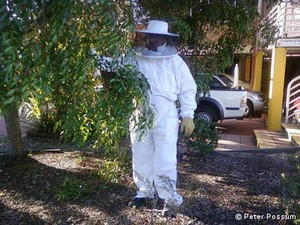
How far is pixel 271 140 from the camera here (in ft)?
23.8

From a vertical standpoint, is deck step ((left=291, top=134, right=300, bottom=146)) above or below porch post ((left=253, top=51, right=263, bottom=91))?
below

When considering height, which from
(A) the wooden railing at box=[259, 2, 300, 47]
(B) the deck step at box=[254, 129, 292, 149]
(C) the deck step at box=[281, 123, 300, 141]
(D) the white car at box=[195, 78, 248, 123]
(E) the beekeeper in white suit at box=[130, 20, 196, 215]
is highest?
(A) the wooden railing at box=[259, 2, 300, 47]

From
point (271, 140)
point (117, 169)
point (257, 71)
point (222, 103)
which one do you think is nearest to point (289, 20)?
point (222, 103)

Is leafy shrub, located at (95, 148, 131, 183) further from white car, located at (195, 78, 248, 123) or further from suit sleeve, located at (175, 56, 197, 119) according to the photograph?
white car, located at (195, 78, 248, 123)

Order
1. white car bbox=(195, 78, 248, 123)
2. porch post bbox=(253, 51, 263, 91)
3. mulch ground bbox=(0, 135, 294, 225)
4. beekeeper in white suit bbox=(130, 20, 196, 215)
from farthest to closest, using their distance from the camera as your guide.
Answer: porch post bbox=(253, 51, 263, 91)
white car bbox=(195, 78, 248, 123)
mulch ground bbox=(0, 135, 294, 225)
beekeeper in white suit bbox=(130, 20, 196, 215)

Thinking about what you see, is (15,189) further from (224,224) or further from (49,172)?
(224,224)

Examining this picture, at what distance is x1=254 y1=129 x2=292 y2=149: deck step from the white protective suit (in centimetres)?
403

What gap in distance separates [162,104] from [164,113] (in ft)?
0.27

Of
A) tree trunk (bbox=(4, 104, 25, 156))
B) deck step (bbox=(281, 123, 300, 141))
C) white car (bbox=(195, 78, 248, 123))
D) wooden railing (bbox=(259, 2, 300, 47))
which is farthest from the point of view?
white car (bbox=(195, 78, 248, 123))

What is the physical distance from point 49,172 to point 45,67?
2.77 m

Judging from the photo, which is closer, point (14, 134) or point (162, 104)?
point (162, 104)

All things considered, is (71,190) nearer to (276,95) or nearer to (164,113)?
(164,113)

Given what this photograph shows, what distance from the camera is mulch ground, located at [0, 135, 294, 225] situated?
3.09 meters

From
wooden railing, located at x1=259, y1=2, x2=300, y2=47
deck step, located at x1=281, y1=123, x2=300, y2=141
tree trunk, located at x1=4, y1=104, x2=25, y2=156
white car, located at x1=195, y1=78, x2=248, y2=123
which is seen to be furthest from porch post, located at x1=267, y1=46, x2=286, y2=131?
tree trunk, located at x1=4, y1=104, x2=25, y2=156
